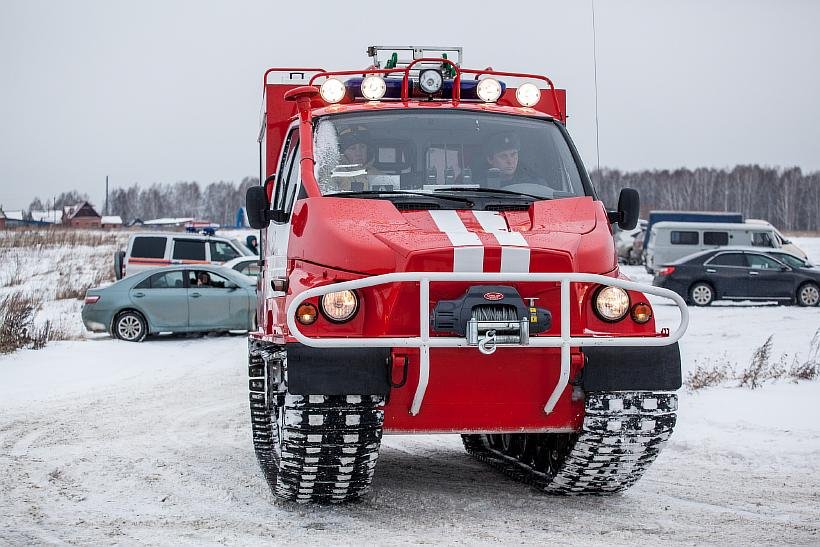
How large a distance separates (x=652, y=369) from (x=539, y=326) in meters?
0.70

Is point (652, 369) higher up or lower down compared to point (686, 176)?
lower down

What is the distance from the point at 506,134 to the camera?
7.15 metres

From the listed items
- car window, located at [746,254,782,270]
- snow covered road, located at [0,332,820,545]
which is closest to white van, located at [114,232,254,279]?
snow covered road, located at [0,332,820,545]

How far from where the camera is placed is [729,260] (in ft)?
85.7

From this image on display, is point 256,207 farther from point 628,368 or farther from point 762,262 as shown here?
point 762,262

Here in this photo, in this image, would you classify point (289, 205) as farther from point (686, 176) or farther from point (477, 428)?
point (686, 176)

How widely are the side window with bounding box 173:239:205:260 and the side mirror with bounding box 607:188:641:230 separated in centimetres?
1903

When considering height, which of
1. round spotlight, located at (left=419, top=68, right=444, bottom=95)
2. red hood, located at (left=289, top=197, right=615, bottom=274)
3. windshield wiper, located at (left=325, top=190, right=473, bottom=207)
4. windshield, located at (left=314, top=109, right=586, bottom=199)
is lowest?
red hood, located at (left=289, top=197, right=615, bottom=274)

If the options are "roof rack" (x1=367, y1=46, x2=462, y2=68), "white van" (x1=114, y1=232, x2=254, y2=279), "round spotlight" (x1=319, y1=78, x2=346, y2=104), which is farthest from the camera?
"white van" (x1=114, y1=232, x2=254, y2=279)

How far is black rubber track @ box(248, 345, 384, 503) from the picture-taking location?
18.3 ft

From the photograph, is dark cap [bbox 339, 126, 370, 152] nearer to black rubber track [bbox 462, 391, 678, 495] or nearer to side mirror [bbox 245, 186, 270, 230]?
side mirror [bbox 245, 186, 270, 230]

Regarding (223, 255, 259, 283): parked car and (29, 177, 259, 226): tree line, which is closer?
(223, 255, 259, 283): parked car

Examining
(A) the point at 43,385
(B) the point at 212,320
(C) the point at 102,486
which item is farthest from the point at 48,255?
(C) the point at 102,486

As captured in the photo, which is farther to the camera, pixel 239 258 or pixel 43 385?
pixel 239 258
